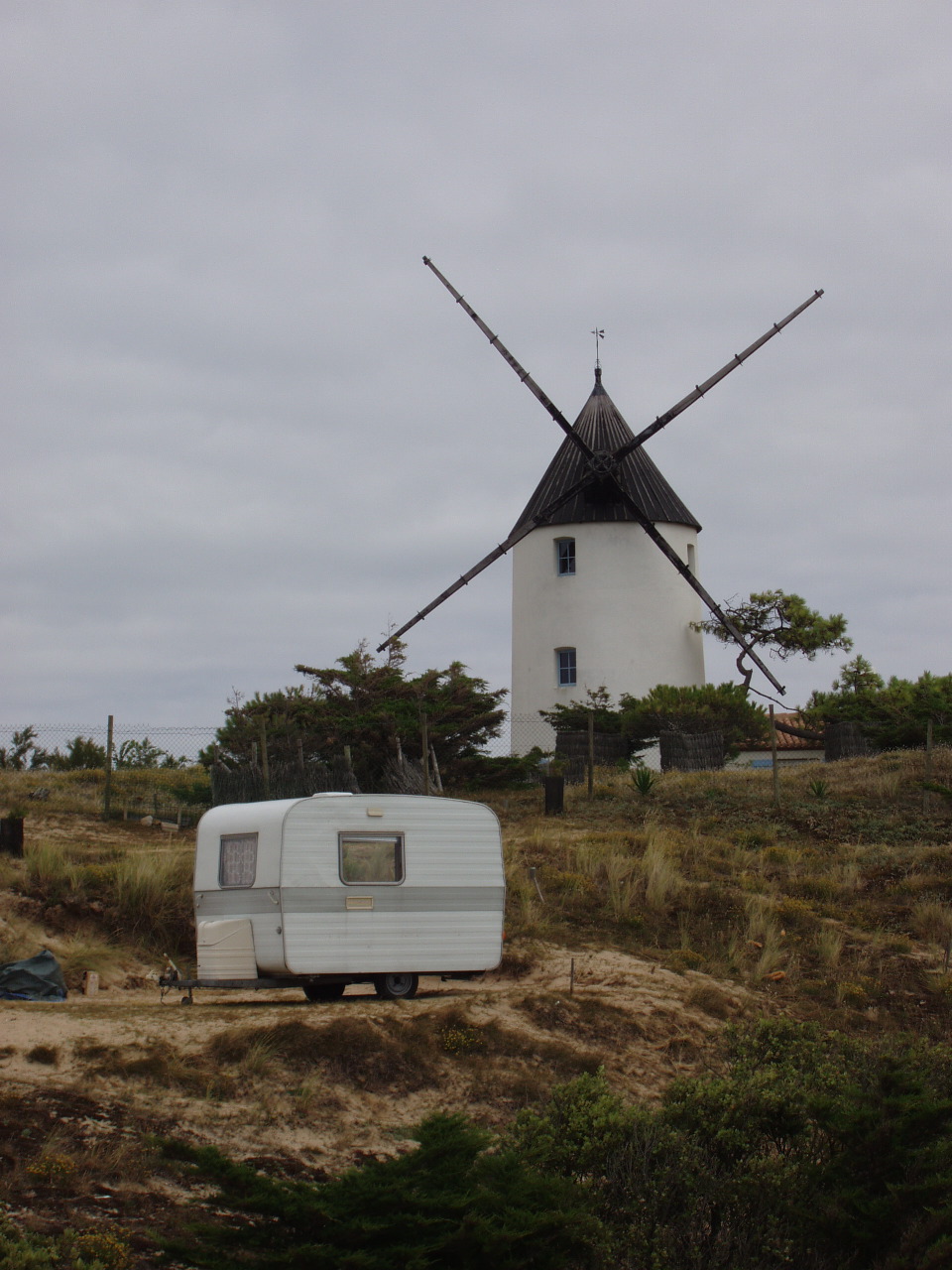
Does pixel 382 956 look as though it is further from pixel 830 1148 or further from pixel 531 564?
pixel 531 564

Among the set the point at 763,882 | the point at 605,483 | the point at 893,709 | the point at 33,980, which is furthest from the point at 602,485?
the point at 33,980

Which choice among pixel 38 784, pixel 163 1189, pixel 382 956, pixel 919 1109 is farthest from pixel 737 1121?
pixel 38 784

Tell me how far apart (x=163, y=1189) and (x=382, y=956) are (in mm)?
4733

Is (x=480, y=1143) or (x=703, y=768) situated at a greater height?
(x=703, y=768)

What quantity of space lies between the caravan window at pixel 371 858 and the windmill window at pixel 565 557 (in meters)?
22.2

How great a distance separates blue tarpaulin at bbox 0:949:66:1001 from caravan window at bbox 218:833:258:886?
198 centimetres

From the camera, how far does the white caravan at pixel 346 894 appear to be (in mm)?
13258

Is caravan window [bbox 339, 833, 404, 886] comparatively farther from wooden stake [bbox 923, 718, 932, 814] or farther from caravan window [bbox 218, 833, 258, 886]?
wooden stake [bbox 923, 718, 932, 814]

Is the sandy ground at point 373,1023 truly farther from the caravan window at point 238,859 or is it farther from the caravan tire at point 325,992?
the caravan window at point 238,859

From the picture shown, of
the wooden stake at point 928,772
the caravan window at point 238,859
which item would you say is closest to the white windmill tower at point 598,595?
the wooden stake at point 928,772

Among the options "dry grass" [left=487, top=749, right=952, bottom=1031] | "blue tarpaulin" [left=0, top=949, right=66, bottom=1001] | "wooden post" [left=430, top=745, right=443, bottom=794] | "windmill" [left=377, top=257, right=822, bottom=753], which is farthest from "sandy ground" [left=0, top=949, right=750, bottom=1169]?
"windmill" [left=377, top=257, right=822, bottom=753]

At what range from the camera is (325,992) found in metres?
14.4

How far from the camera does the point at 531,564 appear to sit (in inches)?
1423

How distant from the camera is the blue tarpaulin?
13.5 meters
